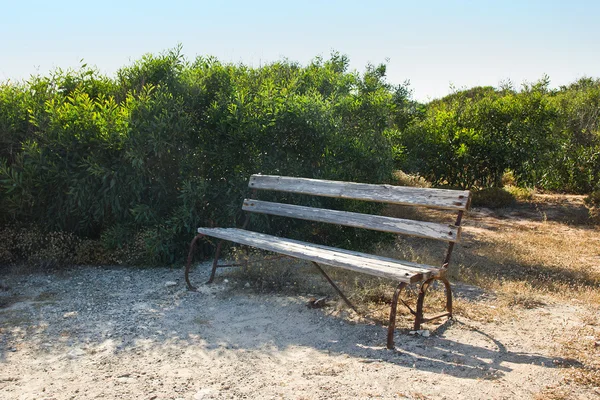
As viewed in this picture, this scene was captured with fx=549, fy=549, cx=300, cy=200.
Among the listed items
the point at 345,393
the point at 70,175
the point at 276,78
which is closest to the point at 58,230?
the point at 70,175

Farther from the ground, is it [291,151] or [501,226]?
[291,151]

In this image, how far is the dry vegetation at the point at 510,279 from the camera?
13.8 feet

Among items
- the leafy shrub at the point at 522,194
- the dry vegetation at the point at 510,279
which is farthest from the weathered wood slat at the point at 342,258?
the leafy shrub at the point at 522,194

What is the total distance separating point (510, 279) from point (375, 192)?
2.14m

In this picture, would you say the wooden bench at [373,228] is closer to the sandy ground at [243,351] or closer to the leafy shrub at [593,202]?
the sandy ground at [243,351]

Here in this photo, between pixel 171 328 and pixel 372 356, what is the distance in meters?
1.67

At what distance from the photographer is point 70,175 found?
20.3ft

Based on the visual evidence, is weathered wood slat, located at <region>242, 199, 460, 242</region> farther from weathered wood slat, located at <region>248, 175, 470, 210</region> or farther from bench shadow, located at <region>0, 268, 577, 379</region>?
bench shadow, located at <region>0, 268, 577, 379</region>

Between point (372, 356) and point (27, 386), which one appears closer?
point (27, 386)

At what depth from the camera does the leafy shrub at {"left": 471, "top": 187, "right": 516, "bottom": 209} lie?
11.1 m

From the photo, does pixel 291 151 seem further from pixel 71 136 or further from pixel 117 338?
Result: pixel 117 338

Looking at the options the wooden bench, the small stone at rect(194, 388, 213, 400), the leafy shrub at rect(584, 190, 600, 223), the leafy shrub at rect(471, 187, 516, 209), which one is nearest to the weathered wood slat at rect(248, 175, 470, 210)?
the wooden bench

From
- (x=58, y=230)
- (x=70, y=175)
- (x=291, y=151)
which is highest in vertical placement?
(x=291, y=151)

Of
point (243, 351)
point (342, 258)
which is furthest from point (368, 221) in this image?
point (243, 351)
